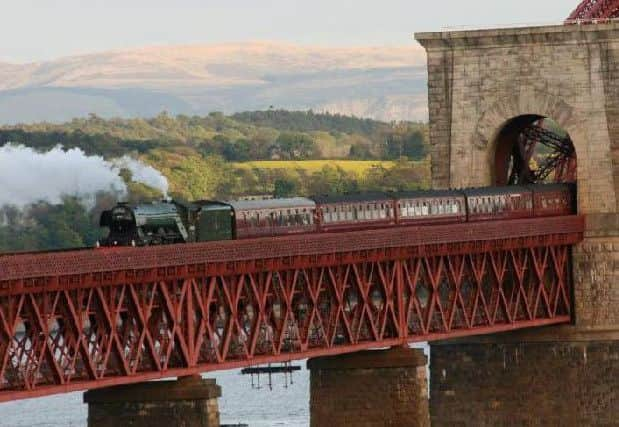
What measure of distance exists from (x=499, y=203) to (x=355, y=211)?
360 inches

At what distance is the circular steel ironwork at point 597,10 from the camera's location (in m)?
120

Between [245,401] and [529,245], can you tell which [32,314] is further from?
[245,401]

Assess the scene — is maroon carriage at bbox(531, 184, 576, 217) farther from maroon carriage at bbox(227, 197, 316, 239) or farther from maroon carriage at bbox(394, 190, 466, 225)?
maroon carriage at bbox(227, 197, 316, 239)

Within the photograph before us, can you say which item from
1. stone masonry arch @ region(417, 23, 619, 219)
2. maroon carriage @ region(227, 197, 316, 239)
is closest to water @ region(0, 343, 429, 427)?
stone masonry arch @ region(417, 23, 619, 219)

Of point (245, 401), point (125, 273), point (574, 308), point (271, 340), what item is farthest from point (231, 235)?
point (245, 401)

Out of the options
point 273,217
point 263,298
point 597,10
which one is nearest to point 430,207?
point 273,217

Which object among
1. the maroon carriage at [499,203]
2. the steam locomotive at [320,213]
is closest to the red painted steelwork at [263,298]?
the maroon carriage at [499,203]

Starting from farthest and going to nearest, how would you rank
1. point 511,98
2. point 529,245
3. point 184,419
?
point 511,98 < point 529,245 < point 184,419

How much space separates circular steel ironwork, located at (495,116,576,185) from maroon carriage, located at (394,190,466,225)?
8876mm

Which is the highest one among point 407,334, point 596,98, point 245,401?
point 596,98

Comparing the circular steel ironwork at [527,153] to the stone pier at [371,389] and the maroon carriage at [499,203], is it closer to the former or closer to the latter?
the maroon carriage at [499,203]

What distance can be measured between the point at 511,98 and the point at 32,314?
37.0 meters

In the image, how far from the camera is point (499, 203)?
4104 inches

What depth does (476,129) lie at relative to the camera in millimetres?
108812
